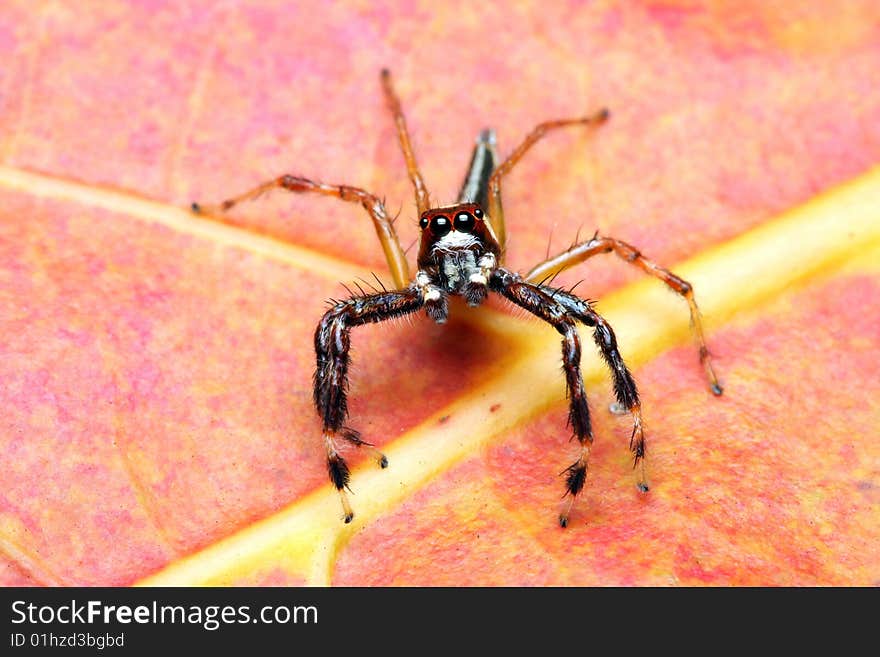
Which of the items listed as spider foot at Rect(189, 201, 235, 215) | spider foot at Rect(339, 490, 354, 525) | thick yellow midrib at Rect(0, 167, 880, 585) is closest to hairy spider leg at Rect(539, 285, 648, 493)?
thick yellow midrib at Rect(0, 167, 880, 585)

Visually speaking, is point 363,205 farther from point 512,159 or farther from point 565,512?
point 565,512

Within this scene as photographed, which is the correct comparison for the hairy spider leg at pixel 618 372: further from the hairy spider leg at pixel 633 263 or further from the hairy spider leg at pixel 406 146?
the hairy spider leg at pixel 406 146

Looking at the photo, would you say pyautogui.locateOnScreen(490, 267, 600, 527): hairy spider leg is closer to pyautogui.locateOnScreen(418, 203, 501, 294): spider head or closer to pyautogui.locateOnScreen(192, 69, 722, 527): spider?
pyautogui.locateOnScreen(192, 69, 722, 527): spider

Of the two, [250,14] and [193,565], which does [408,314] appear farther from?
[250,14]

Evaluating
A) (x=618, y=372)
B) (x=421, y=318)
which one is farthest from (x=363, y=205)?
(x=618, y=372)
